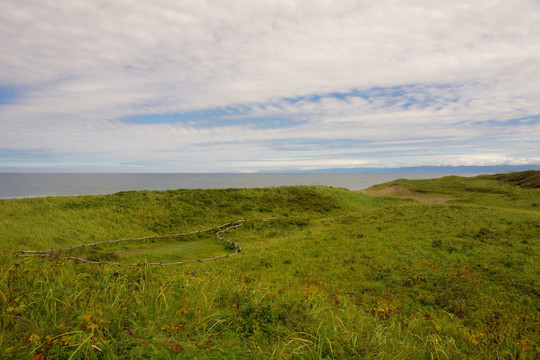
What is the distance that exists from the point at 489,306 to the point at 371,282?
400cm

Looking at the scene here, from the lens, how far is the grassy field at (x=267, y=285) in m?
4.95

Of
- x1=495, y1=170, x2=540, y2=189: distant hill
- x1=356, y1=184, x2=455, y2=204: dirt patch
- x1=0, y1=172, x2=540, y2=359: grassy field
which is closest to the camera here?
x1=0, y1=172, x2=540, y2=359: grassy field

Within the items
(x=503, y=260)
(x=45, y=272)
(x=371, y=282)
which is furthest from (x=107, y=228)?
(x=503, y=260)

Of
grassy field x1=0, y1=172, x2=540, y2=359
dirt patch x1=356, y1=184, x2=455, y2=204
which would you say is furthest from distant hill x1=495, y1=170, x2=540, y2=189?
grassy field x1=0, y1=172, x2=540, y2=359

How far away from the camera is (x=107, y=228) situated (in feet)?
78.6

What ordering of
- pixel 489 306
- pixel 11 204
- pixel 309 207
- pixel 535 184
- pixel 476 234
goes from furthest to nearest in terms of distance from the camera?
pixel 535 184 < pixel 309 207 < pixel 11 204 < pixel 476 234 < pixel 489 306

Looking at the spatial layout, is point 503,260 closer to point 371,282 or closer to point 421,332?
point 371,282

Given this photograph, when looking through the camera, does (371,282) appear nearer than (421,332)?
No

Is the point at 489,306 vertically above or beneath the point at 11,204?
beneath

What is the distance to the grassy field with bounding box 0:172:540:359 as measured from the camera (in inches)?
195

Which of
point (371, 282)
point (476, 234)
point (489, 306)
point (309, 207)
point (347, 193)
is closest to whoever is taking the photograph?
point (489, 306)

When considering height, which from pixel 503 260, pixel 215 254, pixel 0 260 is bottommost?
pixel 215 254

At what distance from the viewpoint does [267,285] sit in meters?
10.5

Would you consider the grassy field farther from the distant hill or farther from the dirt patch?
the distant hill
